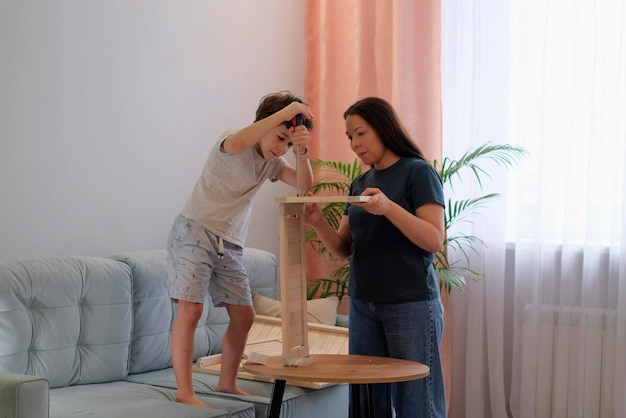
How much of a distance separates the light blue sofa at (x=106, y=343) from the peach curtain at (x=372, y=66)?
1292 millimetres

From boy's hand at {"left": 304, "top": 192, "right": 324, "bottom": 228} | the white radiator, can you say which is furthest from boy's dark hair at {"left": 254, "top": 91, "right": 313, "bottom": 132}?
the white radiator

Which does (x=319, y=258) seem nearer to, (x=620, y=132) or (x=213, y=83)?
(x=213, y=83)

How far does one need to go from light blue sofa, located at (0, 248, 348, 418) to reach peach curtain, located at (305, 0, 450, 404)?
1.29m

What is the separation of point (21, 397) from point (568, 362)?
2414mm

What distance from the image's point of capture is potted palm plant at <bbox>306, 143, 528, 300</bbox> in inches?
144

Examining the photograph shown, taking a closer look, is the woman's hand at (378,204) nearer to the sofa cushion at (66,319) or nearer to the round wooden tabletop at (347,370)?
the round wooden tabletop at (347,370)

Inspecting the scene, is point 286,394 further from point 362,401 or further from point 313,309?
point 313,309

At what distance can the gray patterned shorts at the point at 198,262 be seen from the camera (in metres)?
2.57

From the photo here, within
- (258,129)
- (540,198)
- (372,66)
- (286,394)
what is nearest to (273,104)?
(258,129)

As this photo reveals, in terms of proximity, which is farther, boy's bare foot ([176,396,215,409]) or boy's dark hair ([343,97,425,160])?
boy's bare foot ([176,396,215,409])

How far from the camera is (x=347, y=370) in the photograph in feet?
6.57

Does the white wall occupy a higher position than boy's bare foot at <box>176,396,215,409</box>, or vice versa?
the white wall

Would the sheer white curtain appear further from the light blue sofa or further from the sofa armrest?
the sofa armrest

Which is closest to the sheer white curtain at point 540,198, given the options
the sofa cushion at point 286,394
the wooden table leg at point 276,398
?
the sofa cushion at point 286,394
